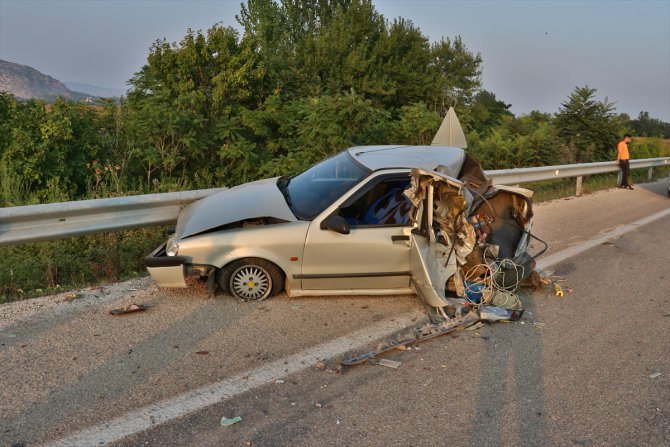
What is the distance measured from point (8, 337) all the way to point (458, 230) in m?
3.65

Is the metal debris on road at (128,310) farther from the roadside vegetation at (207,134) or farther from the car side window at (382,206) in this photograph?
the car side window at (382,206)

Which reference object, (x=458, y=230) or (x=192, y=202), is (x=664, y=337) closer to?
(x=458, y=230)

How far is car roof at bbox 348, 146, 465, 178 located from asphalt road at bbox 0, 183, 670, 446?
1.29 m

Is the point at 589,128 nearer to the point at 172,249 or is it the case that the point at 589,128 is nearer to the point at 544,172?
the point at 544,172

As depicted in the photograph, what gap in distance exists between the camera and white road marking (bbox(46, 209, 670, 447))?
9.99ft

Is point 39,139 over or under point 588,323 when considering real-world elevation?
over

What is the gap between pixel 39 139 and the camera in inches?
436

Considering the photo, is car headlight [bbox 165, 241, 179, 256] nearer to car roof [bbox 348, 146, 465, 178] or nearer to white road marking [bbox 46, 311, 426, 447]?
white road marking [bbox 46, 311, 426, 447]

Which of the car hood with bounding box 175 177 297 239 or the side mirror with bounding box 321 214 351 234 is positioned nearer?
the side mirror with bounding box 321 214 351 234

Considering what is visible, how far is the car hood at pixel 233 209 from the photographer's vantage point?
5.14m

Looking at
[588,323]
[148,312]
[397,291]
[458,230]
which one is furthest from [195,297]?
[588,323]

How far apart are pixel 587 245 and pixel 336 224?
4425mm

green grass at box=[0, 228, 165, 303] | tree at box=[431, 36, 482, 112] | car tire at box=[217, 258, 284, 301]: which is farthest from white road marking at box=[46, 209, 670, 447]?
tree at box=[431, 36, 482, 112]

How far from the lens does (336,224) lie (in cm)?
501
